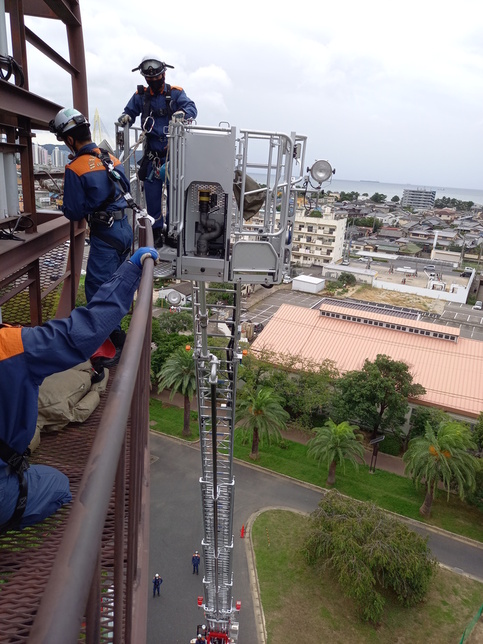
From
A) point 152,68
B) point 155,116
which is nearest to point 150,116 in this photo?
point 155,116

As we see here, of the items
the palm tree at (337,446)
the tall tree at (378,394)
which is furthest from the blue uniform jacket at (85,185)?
the tall tree at (378,394)

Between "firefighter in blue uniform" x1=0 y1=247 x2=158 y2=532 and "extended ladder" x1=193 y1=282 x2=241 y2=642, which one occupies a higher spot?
"firefighter in blue uniform" x1=0 y1=247 x2=158 y2=532

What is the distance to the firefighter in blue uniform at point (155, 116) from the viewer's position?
7.35 meters

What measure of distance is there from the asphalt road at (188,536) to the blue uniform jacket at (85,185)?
42.0ft

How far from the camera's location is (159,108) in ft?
25.5

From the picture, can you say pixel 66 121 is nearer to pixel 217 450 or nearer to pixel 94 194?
pixel 94 194

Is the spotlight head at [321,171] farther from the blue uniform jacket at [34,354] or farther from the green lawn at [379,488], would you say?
the green lawn at [379,488]

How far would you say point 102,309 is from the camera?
266 cm

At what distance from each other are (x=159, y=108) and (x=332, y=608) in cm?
1497

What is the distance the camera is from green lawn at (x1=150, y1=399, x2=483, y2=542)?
18.8 m

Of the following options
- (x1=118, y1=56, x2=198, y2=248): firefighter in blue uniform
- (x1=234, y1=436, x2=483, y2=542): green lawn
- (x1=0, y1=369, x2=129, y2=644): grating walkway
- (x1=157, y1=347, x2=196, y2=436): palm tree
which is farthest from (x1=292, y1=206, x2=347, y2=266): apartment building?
(x1=0, y1=369, x2=129, y2=644): grating walkway

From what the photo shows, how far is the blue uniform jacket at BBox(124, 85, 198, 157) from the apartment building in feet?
169

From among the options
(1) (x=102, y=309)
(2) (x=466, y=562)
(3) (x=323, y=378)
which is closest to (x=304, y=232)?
(3) (x=323, y=378)

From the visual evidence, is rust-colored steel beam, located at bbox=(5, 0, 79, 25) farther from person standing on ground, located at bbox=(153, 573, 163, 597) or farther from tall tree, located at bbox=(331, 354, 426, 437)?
tall tree, located at bbox=(331, 354, 426, 437)
